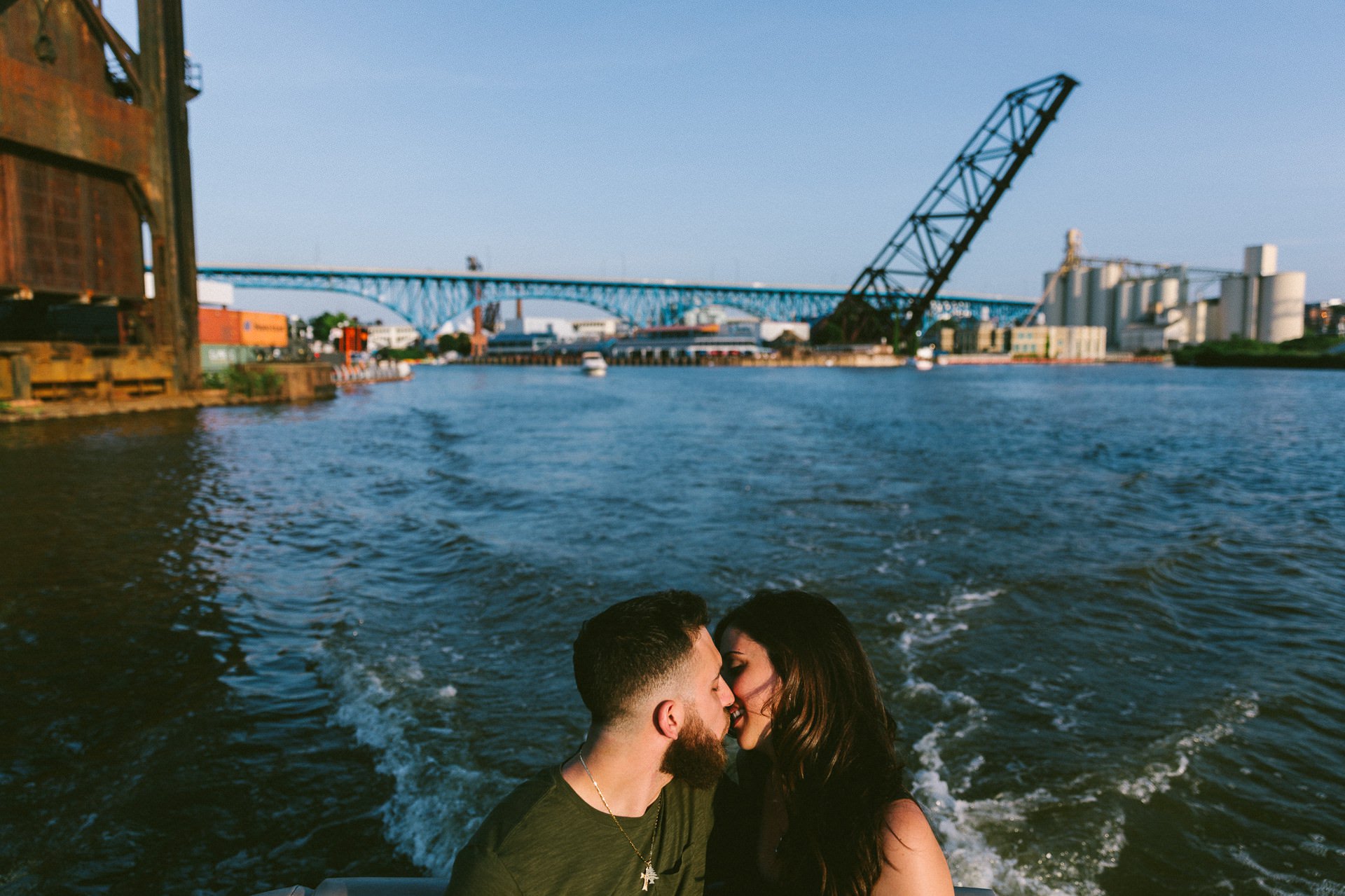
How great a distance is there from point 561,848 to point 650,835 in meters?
0.29

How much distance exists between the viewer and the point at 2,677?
17.6ft

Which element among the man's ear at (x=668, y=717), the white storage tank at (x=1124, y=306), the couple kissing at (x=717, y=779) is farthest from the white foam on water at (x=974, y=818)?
the white storage tank at (x=1124, y=306)

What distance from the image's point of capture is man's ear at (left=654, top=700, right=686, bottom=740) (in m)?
1.67

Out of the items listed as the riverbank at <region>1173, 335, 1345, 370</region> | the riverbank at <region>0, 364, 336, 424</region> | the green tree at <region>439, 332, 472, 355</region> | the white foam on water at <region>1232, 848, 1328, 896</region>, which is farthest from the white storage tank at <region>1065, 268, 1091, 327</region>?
the white foam on water at <region>1232, 848, 1328, 896</region>

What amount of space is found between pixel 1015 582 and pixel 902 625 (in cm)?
200

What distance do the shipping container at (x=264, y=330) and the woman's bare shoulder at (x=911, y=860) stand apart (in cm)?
4683

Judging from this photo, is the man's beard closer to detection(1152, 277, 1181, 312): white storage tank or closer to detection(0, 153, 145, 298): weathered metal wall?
detection(0, 153, 145, 298): weathered metal wall

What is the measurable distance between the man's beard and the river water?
2.46 metres

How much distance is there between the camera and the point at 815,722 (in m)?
1.86

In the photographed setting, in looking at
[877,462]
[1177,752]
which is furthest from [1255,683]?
[877,462]

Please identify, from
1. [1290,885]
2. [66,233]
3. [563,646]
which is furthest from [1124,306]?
[1290,885]

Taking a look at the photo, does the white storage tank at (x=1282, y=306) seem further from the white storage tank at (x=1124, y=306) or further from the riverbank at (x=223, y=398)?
the riverbank at (x=223, y=398)

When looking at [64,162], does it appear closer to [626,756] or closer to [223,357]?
[223,357]

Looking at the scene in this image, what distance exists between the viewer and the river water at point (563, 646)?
12.5 feet
